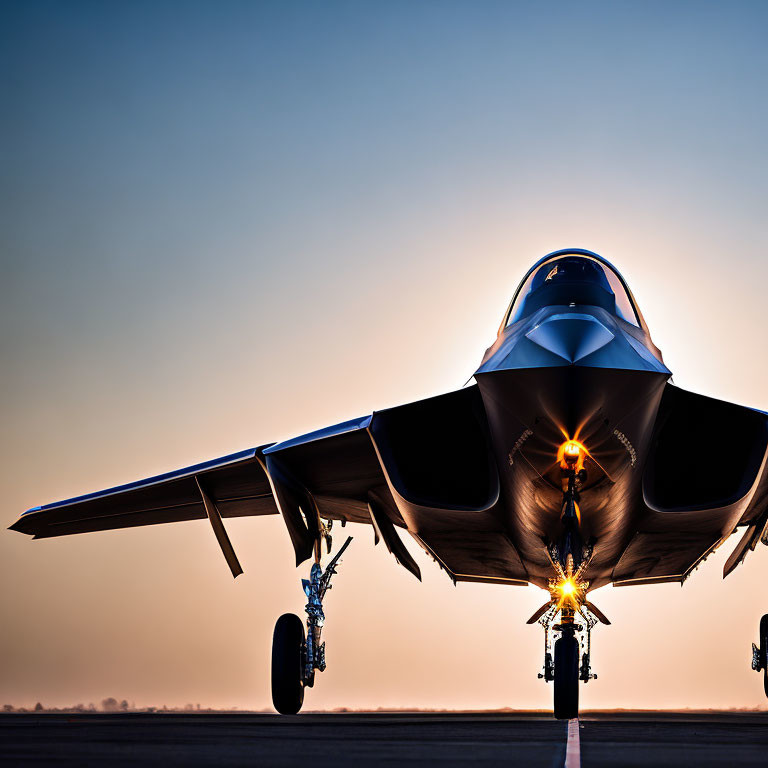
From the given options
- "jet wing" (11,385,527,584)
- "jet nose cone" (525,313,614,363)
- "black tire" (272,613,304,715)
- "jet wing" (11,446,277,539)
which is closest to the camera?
"jet nose cone" (525,313,614,363)

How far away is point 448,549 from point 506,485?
7.77 ft

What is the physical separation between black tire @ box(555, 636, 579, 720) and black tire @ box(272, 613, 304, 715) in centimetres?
317

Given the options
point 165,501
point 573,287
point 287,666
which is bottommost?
point 287,666

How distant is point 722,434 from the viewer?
791 cm

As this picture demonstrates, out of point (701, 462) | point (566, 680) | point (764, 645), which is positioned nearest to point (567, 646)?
point (566, 680)

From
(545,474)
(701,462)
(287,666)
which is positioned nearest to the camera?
(545,474)

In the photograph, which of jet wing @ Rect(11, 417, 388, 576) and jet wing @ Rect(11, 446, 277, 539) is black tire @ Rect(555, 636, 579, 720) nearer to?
jet wing @ Rect(11, 417, 388, 576)

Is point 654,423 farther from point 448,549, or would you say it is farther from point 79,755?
point 79,755

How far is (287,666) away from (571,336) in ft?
15.6

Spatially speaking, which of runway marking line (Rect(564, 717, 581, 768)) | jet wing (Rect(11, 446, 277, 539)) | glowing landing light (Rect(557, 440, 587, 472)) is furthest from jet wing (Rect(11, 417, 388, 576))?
runway marking line (Rect(564, 717, 581, 768))

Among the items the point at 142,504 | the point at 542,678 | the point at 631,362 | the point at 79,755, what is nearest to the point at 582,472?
the point at 631,362

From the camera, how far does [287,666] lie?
9430mm

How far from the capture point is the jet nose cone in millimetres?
6371

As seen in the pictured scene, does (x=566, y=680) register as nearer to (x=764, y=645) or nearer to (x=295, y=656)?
(x=295, y=656)
